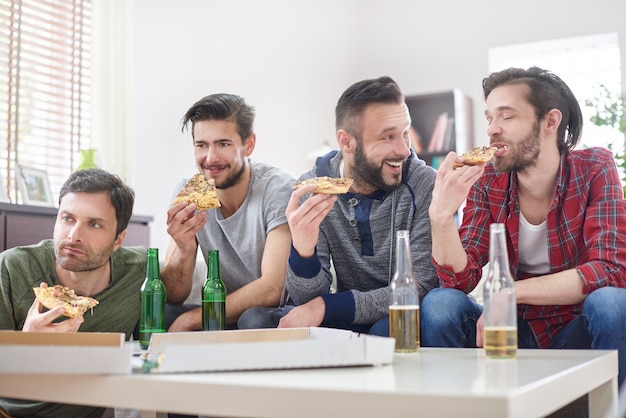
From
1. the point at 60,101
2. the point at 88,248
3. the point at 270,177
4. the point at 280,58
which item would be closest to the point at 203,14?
Result: the point at 280,58

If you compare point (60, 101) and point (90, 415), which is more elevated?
point (60, 101)

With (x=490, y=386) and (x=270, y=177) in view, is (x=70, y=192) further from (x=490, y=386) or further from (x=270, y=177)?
(x=490, y=386)

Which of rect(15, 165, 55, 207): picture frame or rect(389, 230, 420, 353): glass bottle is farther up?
rect(15, 165, 55, 207): picture frame

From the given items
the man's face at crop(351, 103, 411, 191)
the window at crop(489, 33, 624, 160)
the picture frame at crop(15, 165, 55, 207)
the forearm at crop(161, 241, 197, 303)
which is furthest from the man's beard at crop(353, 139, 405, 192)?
the window at crop(489, 33, 624, 160)

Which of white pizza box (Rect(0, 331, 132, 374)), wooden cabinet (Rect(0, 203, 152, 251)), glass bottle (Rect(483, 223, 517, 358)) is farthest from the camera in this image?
wooden cabinet (Rect(0, 203, 152, 251))

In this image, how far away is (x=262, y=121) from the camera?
5.63 meters

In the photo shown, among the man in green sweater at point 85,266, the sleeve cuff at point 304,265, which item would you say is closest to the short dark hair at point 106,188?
the man in green sweater at point 85,266

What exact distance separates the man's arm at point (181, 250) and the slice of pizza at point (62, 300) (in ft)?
1.61

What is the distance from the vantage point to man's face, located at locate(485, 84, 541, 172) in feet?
7.22

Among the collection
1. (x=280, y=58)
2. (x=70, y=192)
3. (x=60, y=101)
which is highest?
(x=280, y=58)

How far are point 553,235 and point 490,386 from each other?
3.76ft

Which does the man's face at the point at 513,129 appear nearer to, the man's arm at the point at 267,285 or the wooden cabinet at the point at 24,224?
the man's arm at the point at 267,285

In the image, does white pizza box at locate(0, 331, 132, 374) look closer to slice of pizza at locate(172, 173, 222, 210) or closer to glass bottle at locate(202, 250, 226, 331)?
glass bottle at locate(202, 250, 226, 331)

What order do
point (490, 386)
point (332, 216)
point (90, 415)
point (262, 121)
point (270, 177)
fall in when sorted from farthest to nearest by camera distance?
point (262, 121) < point (270, 177) < point (332, 216) < point (90, 415) < point (490, 386)
